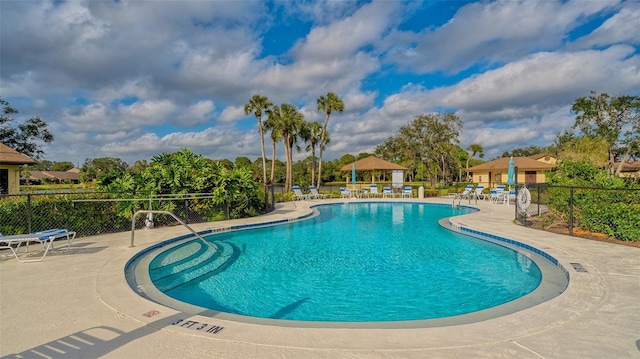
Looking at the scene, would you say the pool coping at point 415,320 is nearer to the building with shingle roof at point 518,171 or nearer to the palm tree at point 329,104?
the palm tree at point 329,104

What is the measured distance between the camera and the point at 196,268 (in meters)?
6.78

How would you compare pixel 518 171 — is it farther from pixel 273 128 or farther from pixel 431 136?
pixel 273 128

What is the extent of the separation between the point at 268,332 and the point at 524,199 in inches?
383

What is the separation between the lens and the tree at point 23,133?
25.4 m

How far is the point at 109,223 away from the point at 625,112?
38.9 meters

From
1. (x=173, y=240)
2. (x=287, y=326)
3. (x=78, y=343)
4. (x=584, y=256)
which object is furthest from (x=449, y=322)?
(x=173, y=240)

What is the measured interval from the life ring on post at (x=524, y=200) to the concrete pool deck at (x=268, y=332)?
18.1 ft

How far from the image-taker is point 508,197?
17.0 m

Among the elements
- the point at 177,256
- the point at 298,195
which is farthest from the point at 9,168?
the point at 298,195

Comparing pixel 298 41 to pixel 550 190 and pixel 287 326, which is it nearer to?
pixel 550 190

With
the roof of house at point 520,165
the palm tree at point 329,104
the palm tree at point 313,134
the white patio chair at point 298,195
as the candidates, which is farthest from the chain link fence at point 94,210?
the roof of house at point 520,165

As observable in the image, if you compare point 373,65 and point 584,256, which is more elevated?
point 373,65

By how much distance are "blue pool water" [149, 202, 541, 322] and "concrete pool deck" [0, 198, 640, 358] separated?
118 cm

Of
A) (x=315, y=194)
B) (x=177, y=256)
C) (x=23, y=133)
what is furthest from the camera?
(x=23, y=133)
